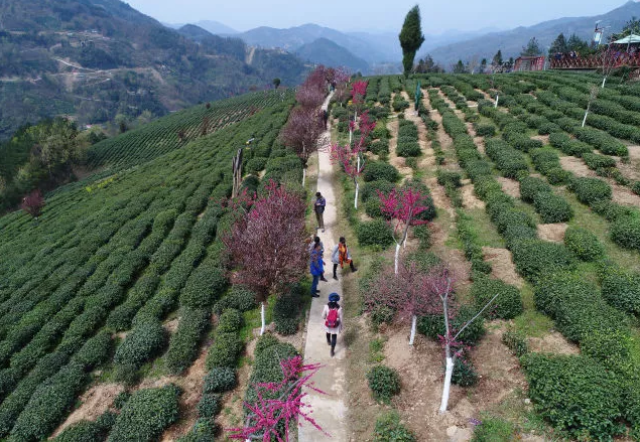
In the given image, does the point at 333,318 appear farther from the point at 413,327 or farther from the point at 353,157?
the point at 353,157

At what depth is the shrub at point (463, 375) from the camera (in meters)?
8.29

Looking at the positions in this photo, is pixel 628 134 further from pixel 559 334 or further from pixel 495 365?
pixel 495 365

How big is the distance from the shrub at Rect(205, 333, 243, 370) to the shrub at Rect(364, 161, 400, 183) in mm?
12597

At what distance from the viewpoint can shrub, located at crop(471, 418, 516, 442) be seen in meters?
7.06

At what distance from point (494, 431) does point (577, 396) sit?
5.66 ft

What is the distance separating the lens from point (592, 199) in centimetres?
1452

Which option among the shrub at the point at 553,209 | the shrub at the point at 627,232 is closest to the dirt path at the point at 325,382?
the shrub at the point at 553,209

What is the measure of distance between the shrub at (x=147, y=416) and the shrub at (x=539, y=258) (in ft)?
36.7

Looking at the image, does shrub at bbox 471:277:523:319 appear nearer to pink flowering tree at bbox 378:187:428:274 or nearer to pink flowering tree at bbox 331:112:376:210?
pink flowering tree at bbox 378:187:428:274

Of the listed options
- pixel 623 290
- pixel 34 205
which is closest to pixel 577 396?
pixel 623 290

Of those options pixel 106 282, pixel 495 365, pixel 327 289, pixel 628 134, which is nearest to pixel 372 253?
pixel 327 289

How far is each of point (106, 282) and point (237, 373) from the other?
10.2m

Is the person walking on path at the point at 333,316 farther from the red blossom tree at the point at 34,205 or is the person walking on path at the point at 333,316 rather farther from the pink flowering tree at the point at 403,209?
the red blossom tree at the point at 34,205

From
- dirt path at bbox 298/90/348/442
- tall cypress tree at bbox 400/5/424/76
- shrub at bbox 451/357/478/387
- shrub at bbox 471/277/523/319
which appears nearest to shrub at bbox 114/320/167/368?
dirt path at bbox 298/90/348/442
